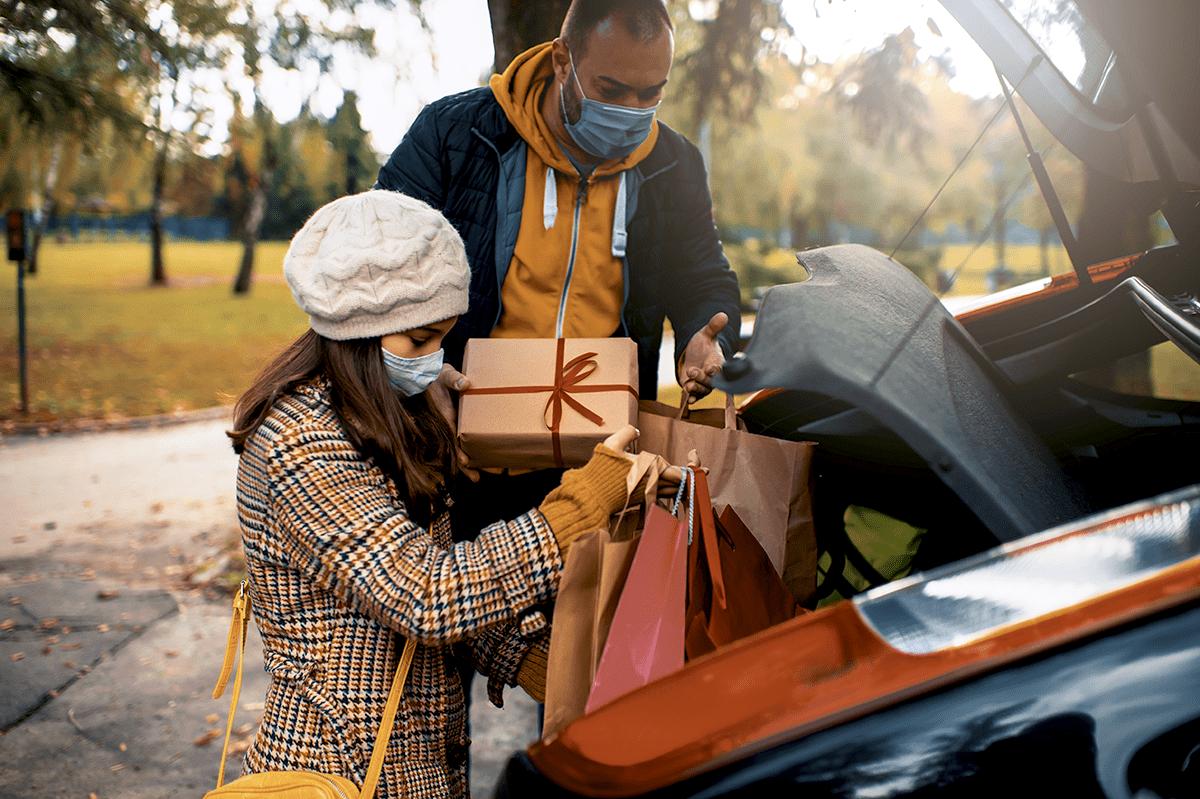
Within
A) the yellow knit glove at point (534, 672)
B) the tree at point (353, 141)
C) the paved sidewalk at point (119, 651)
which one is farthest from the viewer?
the tree at point (353, 141)

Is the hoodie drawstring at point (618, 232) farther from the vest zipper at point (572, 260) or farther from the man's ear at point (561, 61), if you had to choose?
the man's ear at point (561, 61)

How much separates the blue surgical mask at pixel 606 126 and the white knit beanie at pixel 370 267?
70cm

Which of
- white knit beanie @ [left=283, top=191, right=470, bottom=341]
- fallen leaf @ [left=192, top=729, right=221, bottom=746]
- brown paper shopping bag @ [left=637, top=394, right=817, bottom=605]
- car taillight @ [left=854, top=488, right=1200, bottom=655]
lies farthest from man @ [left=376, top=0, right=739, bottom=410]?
fallen leaf @ [left=192, top=729, right=221, bottom=746]

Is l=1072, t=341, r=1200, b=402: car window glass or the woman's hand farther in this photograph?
l=1072, t=341, r=1200, b=402: car window glass

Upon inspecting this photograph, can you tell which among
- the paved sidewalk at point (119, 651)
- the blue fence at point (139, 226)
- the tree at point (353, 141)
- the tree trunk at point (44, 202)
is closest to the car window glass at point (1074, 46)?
the paved sidewalk at point (119, 651)

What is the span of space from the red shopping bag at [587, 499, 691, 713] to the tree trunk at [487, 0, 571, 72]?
2665mm

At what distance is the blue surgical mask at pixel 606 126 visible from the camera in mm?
2008

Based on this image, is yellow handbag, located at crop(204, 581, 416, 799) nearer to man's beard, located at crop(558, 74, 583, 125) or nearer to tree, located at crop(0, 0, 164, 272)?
man's beard, located at crop(558, 74, 583, 125)

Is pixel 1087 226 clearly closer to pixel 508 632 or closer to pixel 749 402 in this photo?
pixel 749 402

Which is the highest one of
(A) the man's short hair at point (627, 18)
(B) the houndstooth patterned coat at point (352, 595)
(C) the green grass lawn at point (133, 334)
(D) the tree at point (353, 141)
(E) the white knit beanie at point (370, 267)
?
(D) the tree at point (353, 141)

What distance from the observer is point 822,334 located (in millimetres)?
1069

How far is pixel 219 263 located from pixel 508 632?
3673 cm

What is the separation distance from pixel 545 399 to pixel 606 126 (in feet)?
2.49

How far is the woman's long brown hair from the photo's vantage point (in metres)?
1.40
